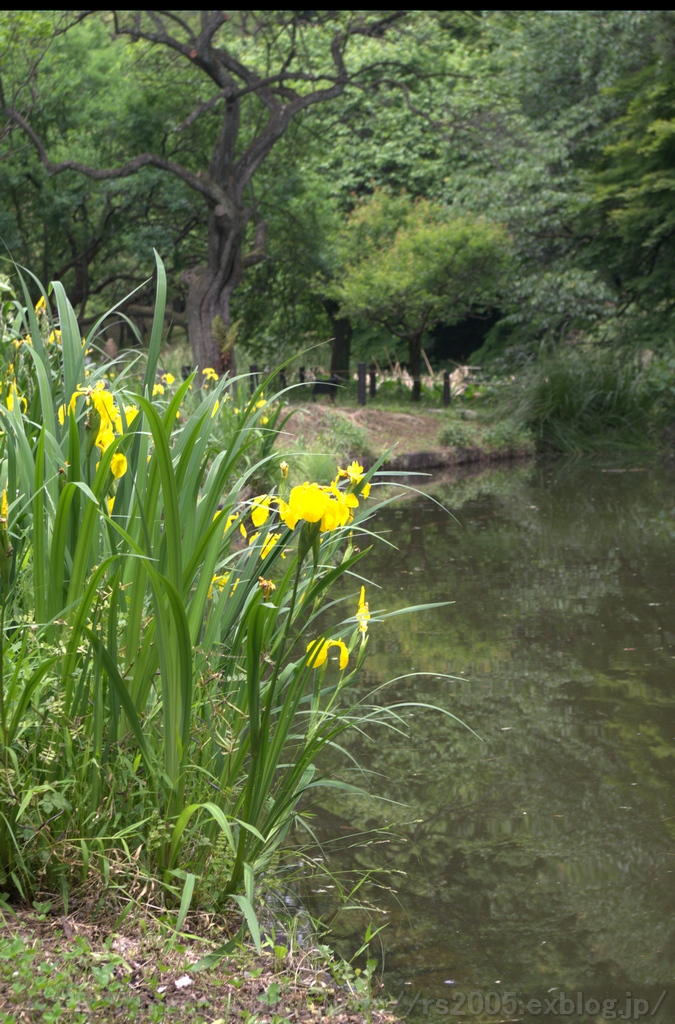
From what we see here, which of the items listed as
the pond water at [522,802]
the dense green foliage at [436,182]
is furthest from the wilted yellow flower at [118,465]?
the dense green foliage at [436,182]

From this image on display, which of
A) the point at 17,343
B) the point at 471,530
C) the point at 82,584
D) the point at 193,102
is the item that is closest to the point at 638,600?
the point at 471,530

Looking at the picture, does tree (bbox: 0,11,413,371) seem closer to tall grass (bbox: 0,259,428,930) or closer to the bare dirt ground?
the bare dirt ground

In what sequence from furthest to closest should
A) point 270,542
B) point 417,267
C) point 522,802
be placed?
point 417,267
point 522,802
point 270,542

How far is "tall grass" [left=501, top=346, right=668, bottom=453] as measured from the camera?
1322cm

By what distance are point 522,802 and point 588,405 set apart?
36.8 ft

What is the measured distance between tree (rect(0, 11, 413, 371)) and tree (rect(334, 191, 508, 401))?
176cm

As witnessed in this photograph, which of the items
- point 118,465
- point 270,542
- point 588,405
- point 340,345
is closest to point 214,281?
point 340,345

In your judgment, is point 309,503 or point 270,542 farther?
point 270,542

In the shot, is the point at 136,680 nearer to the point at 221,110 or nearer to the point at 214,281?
the point at 214,281

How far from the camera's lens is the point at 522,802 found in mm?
2816

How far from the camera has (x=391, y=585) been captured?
18.7ft

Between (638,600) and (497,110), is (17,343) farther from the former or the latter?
(497,110)

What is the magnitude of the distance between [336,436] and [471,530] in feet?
10.3

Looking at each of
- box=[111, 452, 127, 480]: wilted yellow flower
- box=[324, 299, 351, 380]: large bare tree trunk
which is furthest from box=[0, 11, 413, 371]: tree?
box=[111, 452, 127, 480]: wilted yellow flower
